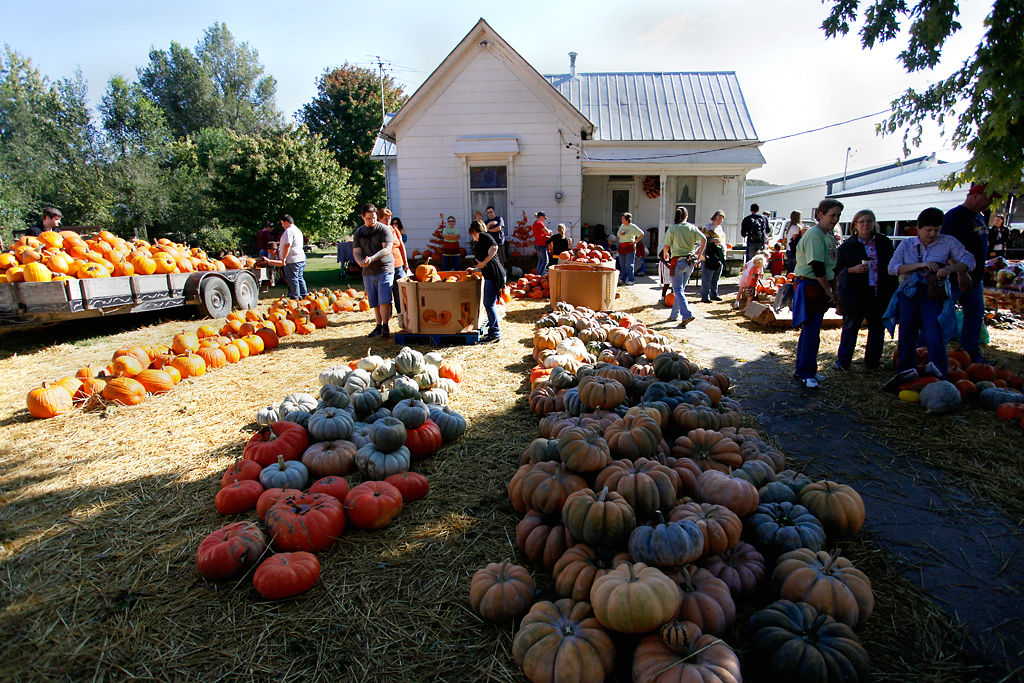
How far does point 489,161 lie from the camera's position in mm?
15523

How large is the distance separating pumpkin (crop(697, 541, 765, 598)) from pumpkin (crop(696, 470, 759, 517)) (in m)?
0.23

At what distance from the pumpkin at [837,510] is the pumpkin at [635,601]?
1309 millimetres

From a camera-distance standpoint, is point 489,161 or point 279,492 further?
point 489,161

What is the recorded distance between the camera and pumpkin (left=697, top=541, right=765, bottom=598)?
235cm

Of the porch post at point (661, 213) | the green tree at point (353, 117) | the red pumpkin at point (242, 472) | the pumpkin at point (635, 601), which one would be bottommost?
the red pumpkin at point (242, 472)

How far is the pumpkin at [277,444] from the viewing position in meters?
3.72

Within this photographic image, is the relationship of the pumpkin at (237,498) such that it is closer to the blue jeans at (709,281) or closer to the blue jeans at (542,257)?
the blue jeans at (709,281)

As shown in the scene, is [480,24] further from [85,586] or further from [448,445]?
[85,586]

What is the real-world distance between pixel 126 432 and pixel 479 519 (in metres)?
3.67

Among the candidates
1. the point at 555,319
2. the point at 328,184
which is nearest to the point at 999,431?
the point at 555,319

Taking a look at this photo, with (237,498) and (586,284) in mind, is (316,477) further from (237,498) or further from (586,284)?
(586,284)

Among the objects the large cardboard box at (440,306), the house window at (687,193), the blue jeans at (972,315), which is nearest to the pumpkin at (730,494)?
the blue jeans at (972,315)

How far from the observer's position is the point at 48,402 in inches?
199

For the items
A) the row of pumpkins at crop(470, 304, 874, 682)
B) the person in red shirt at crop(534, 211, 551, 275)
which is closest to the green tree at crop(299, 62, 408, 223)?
the person in red shirt at crop(534, 211, 551, 275)
